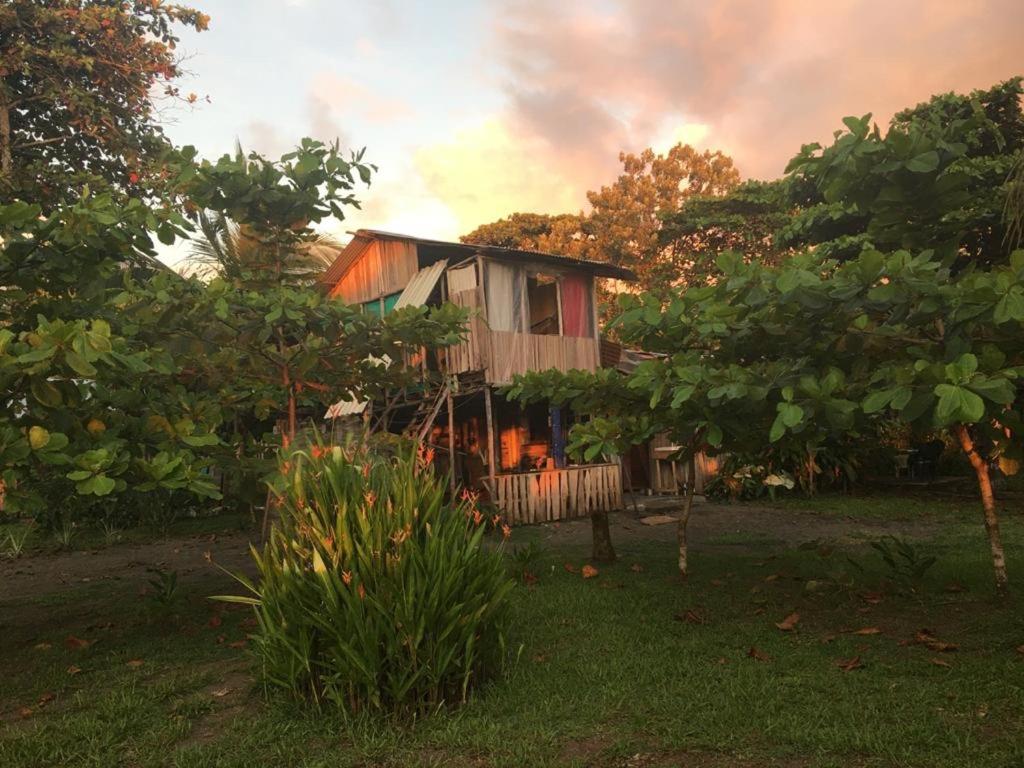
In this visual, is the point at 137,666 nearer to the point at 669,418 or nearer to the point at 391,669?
the point at 391,669

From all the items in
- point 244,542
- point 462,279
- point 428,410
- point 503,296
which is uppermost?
point 462,279

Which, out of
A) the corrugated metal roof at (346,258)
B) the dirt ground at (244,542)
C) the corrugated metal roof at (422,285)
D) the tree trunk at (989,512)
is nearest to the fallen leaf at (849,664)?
the tree trunk at (989,512)

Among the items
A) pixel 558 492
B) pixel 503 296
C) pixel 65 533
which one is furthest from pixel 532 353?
pixel 65 533

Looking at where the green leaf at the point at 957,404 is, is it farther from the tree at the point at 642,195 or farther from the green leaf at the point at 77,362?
the tree at the point at 642,195

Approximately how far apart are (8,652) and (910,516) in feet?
43.4

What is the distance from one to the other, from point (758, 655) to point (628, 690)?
3.49 ft

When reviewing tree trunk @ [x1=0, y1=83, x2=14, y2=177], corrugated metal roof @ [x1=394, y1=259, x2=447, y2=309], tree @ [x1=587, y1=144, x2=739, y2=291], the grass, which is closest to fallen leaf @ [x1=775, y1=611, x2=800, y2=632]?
the grass

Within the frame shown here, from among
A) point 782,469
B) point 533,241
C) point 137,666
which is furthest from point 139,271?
point 533,241

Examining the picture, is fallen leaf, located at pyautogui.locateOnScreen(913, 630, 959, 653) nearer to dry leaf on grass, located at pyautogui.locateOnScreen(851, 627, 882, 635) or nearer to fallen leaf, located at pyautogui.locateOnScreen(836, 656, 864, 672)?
dry leaf on grass, located at pyautogui.locateOnScreen(851, 627, 882, 635)

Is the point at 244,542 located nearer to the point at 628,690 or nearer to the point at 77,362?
the point at 77,362

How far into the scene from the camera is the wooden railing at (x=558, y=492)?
13500 millimetres

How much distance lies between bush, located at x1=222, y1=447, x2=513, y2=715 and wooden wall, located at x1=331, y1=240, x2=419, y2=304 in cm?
1100

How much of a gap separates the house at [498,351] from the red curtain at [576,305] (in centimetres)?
2

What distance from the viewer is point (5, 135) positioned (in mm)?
12648
